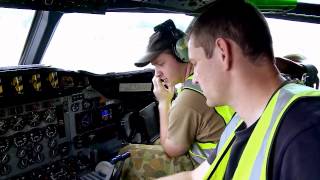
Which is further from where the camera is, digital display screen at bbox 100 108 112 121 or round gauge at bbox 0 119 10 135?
digital display screen at bbox 100 108 112 121

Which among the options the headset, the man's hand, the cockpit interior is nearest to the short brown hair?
the cockpit interior

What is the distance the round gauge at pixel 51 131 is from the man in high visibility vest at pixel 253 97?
58.8 inches

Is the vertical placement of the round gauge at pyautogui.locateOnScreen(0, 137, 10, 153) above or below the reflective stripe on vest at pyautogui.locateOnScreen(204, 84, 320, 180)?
below

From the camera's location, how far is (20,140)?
2219 millimetres

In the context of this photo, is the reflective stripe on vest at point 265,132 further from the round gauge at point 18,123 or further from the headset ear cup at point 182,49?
the round gauge at point 18,123

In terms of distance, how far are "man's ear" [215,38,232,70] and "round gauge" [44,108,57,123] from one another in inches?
64.5

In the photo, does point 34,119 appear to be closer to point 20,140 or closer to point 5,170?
point 20,140

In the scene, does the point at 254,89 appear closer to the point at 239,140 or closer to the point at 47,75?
the point at 239,140

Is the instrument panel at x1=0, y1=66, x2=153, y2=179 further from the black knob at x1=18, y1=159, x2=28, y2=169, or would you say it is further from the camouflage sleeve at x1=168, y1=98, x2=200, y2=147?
the camouflage sleeve at x1=168, y1=98, x2=200, y2=147

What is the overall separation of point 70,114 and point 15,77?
51cm

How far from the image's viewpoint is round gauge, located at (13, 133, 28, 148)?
7.19 feet

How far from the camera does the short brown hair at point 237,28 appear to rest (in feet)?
3.13

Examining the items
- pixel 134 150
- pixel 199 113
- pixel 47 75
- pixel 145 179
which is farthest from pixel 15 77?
pixel 199 113

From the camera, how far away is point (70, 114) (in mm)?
2490
